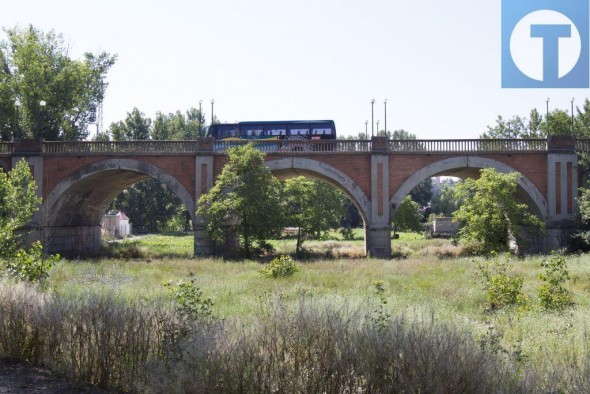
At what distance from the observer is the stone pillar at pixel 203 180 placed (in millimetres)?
26812

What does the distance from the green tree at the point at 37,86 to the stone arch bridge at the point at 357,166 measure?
1180 centimetres

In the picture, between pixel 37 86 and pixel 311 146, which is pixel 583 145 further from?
pixel 37 86

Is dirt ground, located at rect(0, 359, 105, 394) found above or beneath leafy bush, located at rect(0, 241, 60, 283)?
beneath

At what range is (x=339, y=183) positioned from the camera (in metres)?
27.5

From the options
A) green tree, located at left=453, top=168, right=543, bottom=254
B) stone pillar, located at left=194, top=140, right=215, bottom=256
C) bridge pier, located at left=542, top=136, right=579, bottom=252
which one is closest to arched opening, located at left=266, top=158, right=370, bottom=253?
stone pillar, located at left=194, top=140, right=215, bottom=256

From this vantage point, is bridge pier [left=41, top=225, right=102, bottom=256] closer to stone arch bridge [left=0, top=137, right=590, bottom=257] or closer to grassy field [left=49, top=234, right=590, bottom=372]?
stone arch bridge [left=0, top=137, right=590, bottom=257]

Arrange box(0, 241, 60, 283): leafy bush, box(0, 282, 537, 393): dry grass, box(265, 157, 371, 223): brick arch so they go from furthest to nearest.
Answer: box(265, 157, 371, 223): brick arch → box(0, 241, 60, 283): leafy bush → box(0, 282, 537, 393): dry grass

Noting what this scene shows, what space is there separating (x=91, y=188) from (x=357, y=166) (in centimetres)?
1592

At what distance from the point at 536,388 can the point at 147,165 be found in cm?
2534

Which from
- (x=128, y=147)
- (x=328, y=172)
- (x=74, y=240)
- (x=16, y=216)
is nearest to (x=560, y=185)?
(x=328, y=172)

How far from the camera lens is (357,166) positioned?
27.1 metres

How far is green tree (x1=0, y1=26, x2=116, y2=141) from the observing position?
3875 cm

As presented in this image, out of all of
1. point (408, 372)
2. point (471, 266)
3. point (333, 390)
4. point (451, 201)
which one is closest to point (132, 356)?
point (333, 390)

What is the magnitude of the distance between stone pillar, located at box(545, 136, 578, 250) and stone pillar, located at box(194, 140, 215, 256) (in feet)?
55.9
